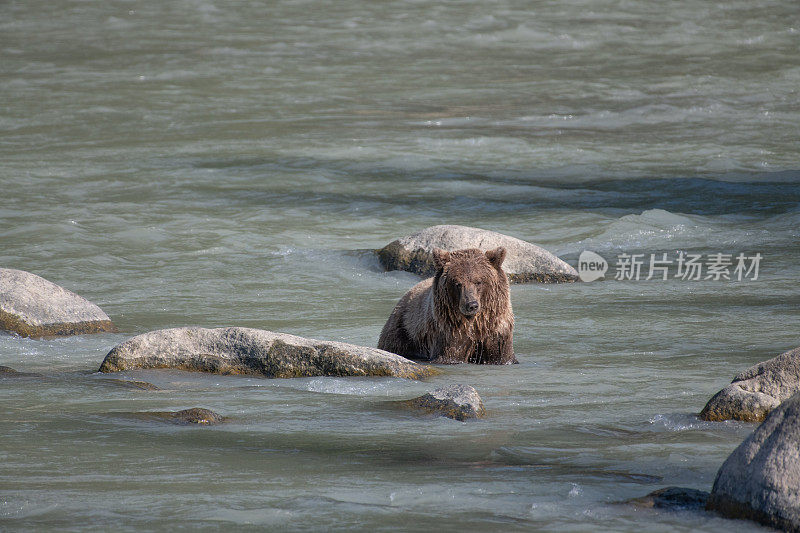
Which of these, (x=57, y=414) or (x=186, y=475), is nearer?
(x=186, y=475)

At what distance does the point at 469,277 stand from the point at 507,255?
4.32 meters

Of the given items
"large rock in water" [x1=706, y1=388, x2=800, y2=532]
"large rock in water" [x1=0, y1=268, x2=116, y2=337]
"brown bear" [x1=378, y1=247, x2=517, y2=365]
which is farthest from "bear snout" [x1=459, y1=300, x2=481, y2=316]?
"large rock in water" [x1=706, y1=388, x2=800, y2=532]

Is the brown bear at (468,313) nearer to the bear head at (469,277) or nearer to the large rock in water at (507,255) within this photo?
the bear head at (469,277)

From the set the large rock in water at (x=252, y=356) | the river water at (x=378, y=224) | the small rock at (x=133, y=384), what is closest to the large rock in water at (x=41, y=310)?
the river water at (x=378, y=224)

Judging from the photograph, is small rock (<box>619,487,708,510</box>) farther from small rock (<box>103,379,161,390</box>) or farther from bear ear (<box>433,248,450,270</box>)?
bear ear (<box>433,248,450,270</box>)

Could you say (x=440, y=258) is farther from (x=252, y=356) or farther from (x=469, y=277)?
Result: (x=252, y=356)

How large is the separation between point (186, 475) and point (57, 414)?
1.85 metres

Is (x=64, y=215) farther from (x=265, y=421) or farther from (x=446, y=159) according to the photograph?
(x=265, y=421)

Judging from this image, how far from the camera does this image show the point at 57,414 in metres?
7.89

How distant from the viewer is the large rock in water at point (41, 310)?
1127cm

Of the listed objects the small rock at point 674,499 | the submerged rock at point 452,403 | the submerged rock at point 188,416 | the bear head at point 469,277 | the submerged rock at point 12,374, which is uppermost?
the bear head at point 469,277

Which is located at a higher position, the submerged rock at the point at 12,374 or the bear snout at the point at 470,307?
the bear snout at the point at 470,307

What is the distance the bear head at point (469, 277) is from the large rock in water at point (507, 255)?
11.9 feet

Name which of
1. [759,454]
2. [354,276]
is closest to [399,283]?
[354,276]
